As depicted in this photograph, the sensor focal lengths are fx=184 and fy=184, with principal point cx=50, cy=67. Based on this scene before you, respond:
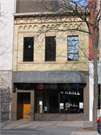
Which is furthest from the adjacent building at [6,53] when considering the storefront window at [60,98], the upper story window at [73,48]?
the upper story window at [73,48]

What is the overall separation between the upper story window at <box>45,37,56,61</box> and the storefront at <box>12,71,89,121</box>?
147 cm

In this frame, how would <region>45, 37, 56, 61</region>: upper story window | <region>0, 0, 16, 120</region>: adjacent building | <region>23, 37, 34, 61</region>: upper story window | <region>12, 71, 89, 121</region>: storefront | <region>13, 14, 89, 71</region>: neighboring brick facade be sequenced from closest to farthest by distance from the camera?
<region>12, 71, 89, 121</region>: storefront < <region>13, 14, 89, 71</region>: neighboring brick facade < <region>0, 0, 16, 120</region>: adjacent building < <region>45, 37, 56, 61</region>: upper story window < <region>23, 37, 34, 61</region>: upper story window

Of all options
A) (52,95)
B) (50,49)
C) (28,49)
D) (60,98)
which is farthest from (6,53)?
(60,98)

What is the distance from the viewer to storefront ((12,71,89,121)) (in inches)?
585

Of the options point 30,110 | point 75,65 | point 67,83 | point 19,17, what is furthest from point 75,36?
point 30,110

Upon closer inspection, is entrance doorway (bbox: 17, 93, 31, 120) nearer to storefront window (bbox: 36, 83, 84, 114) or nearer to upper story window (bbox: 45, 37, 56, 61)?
storefront window (bbox: 36, 83, 84, 114)

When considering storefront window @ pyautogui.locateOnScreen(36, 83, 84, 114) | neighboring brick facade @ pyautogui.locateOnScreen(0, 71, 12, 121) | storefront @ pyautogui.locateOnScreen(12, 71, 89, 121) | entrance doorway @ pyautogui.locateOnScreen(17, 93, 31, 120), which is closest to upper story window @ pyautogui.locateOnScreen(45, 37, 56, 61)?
storefront @ pyautogui.locateOnScreen(12, 71, 89, 121)

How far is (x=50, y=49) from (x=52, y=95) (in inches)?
157

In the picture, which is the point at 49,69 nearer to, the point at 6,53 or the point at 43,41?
the point at 43,41

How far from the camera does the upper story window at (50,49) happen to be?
52.6ft

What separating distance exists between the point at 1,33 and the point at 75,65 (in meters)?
7.19

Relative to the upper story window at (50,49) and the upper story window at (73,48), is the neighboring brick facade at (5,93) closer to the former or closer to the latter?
the upper story window at (50,49)

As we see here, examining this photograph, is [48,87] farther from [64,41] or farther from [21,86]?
[64,41]

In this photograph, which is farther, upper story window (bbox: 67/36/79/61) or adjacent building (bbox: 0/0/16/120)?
adjacent building (bbox: 0/0/16/120)
